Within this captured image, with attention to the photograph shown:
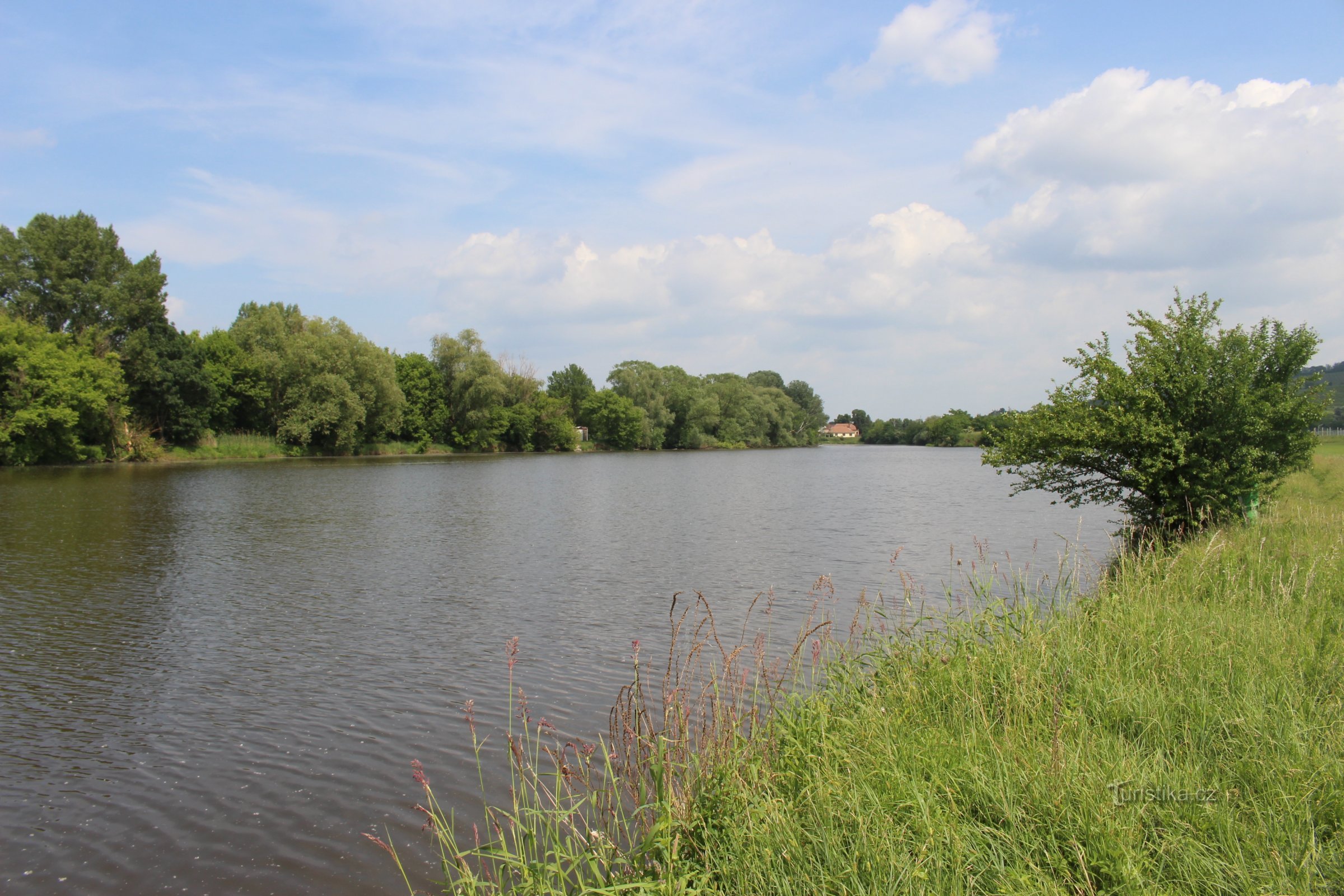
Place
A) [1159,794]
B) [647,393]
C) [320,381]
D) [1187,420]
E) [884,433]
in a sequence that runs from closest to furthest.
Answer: [1159,794] → [1187,420] → [320,381] → [647,393] → [884,433]

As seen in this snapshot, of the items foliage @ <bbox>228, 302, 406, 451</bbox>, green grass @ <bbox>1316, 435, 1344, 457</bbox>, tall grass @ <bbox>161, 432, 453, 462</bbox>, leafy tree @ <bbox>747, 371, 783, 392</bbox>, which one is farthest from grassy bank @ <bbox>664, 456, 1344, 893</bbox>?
leafy tree @ <bbox>747, 371, 783, 392</bbox>

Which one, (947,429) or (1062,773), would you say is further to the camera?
(947,429)

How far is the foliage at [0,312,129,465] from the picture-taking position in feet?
152

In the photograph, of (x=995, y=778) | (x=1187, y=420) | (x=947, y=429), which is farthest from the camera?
(x=947, y=429)

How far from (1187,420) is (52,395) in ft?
191

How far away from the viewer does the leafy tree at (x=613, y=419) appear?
9912 centimetres

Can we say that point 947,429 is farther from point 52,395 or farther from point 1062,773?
point 1062,773

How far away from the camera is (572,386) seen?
105 meters

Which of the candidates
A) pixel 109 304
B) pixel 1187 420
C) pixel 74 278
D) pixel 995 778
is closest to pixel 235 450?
pixel 109 304

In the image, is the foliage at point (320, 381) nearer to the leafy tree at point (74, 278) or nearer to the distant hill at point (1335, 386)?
the leafy tree at point (74, 278)

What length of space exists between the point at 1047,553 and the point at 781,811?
16582 mm

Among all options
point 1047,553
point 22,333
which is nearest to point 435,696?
point 1047,553

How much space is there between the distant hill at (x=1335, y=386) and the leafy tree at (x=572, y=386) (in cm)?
7684

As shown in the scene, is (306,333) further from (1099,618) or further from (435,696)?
(1099,618)
